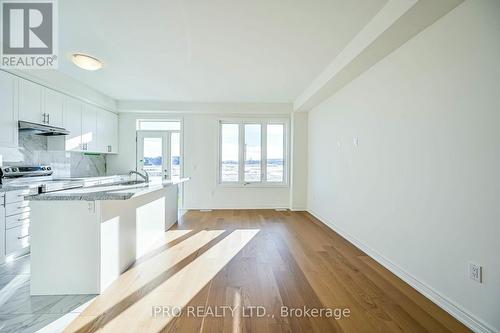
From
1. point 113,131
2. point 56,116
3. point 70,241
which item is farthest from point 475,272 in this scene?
point 113,131

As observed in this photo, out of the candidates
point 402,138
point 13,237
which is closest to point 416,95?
point 402,138

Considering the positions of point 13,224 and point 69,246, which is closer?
point 69,246

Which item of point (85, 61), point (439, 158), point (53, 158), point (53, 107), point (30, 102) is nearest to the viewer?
point (439, 158)

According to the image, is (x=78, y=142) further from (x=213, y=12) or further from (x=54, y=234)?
(x=213, y=12)

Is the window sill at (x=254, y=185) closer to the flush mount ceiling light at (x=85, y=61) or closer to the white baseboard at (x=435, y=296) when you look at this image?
the white baseboard at (x=435, y=296)

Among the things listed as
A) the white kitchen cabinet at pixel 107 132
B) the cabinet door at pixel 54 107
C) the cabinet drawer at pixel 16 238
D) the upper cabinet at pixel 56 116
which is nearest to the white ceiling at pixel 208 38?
the cabinet door at pixel 54 107

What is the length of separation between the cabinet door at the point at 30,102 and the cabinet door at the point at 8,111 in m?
0.10

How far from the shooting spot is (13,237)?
106 inches

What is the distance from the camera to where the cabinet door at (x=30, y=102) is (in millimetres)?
3125

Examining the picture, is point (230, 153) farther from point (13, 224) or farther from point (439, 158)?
point (439, 158)

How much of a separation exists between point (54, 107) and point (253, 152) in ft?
13.2

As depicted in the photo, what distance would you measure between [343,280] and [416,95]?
2.01 metres

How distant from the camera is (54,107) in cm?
369

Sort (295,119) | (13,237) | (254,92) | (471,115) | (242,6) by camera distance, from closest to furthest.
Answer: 1. (471,115)
2. (242,6)
3. (13,237)
4. (254,92)
5. (295,119)
